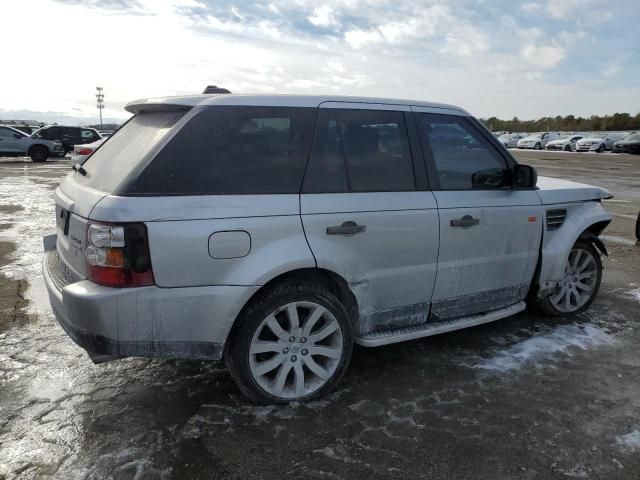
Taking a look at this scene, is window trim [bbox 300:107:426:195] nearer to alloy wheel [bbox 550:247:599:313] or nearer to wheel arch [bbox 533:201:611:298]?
wheel arch [bbox 533:201:611:298]

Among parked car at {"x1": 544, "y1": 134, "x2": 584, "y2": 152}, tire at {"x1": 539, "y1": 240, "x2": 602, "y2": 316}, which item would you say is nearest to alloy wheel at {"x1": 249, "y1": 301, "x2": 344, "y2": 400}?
tire at {"x1": 539, "y1": 240, "x2": 602, "y2": 316}

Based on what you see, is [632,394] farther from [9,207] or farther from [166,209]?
[9,207]

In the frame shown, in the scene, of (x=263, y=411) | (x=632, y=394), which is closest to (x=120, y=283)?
(x=263, y=411)

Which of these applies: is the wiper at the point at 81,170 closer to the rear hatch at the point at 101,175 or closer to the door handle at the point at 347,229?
the rear hatch at the point at 101,175

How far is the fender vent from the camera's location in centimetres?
429

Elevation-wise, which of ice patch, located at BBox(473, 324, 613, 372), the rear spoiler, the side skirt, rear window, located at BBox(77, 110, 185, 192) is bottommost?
ice patch, located at BBox(473, 324, 613, 372)

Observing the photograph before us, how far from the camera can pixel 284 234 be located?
297 cm

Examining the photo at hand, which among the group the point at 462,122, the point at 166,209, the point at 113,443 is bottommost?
the point at 113,443

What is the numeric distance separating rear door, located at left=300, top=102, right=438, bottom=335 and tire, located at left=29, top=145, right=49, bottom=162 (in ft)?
77.5

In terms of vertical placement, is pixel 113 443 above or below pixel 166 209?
below

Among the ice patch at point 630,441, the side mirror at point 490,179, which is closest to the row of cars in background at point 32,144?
the side mirror at point 490,179

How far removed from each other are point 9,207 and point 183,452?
9.59 m

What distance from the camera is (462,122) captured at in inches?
156

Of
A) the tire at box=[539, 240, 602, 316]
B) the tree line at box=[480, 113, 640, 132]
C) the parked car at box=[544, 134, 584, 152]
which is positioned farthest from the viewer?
the tree line at box=[480, 113, 640, 132]
